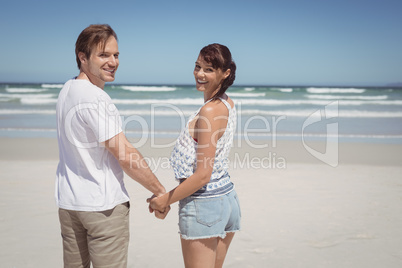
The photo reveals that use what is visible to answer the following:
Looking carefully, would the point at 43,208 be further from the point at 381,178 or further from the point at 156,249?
the point at 381,178

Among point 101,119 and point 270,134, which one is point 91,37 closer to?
point 101,119

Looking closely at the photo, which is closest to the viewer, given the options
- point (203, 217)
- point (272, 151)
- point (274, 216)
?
point (203, 217)

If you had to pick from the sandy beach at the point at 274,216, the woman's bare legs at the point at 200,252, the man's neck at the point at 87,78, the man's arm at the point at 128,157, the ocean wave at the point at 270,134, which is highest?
the man's neck at the point at 87,78

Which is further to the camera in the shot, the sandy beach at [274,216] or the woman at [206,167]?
the sandy beach at [274,216]

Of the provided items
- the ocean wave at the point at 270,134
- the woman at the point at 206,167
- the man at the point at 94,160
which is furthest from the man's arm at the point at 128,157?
the ocean wave at the point at 270,134

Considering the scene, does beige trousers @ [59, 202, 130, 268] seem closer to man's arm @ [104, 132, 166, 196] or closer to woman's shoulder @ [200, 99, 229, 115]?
man's arm @ [104, 132, 166, 196]

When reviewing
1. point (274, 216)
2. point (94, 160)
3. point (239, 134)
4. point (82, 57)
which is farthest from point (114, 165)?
point (239, 134)

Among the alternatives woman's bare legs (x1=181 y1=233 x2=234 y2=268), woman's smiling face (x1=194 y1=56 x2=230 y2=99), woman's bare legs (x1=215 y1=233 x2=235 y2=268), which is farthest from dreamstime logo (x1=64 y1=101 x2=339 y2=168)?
woman's bare legs (x1=215 y1=233 x2=235 y2=268)

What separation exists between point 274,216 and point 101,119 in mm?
3464

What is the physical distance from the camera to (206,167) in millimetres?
2061

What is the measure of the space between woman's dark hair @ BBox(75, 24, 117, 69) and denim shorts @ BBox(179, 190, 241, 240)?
106 centimetres

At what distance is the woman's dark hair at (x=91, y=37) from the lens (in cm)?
201

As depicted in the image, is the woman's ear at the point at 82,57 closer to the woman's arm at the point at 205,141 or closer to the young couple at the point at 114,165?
the young couple at the point at 114,165

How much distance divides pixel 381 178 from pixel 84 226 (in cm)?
609
